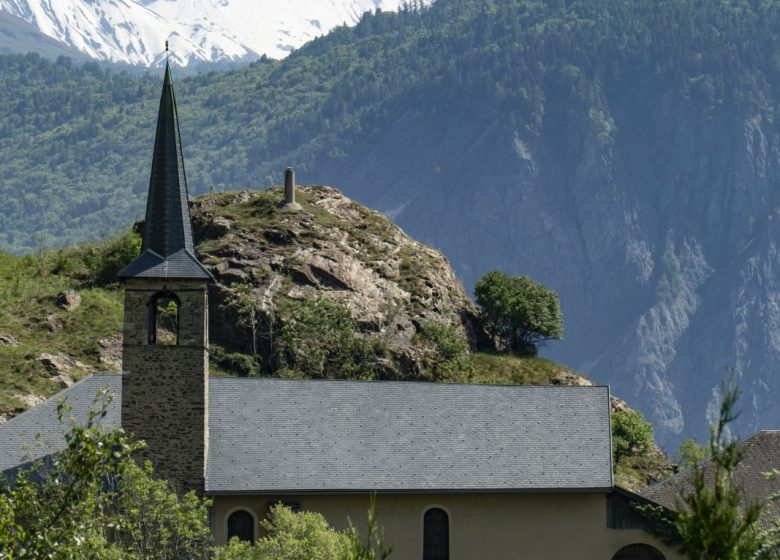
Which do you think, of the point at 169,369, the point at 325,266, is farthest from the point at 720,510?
the point at 325,266

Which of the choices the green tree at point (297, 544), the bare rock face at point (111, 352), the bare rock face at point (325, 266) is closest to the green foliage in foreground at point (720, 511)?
the green tree at point (297, 544)

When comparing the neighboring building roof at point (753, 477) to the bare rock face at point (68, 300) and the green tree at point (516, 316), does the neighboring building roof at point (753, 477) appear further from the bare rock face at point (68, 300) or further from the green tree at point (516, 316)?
the bare rock face at point (68, 300)

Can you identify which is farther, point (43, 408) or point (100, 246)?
point (100, 246)

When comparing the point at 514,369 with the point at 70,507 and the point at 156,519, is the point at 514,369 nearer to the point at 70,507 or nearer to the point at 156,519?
the point at 156,519

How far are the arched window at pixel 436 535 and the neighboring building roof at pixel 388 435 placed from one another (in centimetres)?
138

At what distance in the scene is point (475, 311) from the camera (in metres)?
118

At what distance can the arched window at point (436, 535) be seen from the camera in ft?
226

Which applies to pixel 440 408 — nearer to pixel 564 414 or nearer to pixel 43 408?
pixel 564 414

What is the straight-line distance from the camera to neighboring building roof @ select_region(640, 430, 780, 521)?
74438 millimetres

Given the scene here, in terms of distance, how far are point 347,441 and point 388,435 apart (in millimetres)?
1716

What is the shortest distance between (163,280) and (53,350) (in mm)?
32992

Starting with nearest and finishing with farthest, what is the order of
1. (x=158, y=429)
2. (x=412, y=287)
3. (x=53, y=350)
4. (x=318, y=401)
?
1. (x=158, y=429)
2. (x=318, y=401)
3. (x=53, y=350)
4. (x=412, y=287)

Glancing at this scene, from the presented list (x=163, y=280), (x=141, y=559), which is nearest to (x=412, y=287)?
(x=163, y=280)

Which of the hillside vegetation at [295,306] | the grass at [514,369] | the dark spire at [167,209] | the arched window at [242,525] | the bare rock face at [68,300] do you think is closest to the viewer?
the dark spire at [167,209]
